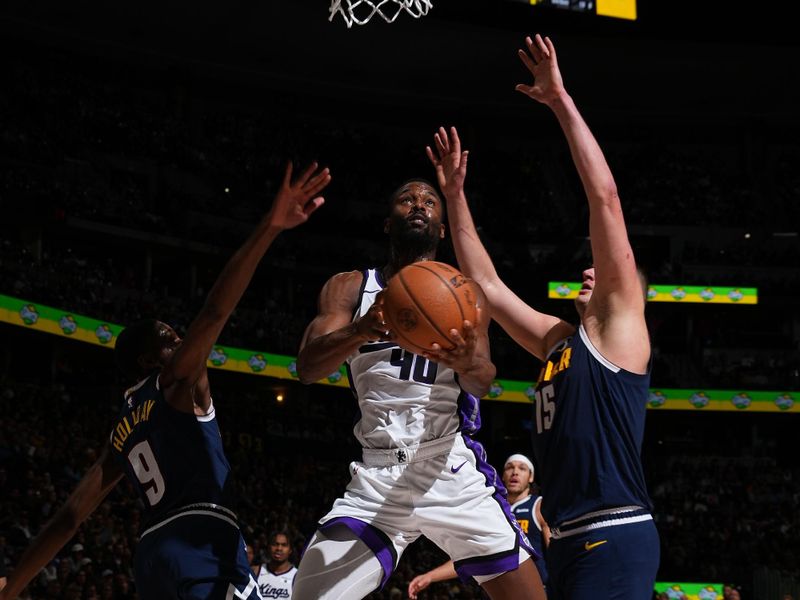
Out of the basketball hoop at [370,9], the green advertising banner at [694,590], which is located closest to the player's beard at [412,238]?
the basketball hoop at [370,9]

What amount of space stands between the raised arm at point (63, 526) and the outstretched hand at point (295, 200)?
1.49m

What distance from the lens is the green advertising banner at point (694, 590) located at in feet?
71.2

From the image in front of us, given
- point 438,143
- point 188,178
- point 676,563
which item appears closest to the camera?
point 438,143

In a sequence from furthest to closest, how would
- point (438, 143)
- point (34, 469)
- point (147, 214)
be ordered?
1. point (147, 214)
2. point (34, 469)
3. point (438, 143)

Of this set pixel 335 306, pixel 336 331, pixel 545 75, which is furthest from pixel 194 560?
pixel 545 75

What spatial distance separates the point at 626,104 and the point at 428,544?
19700 millimetres

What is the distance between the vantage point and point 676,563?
22.6 meters

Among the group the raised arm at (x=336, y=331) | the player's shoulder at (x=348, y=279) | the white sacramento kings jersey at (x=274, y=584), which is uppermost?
the player's shoulder at (x=348, y=279)

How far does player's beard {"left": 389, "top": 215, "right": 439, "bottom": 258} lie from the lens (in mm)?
4762

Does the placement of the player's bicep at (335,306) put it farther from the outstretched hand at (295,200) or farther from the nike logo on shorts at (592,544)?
the nike logo on shorts at (592,544)

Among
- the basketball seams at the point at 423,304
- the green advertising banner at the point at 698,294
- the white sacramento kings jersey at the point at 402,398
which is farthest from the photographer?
the green advertising banner at the point at 698,294

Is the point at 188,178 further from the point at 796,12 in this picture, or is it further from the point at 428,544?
the point at 796,12

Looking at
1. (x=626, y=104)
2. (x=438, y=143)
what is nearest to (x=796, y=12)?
(x=626, y=104)

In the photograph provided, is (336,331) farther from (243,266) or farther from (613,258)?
(613,258)
